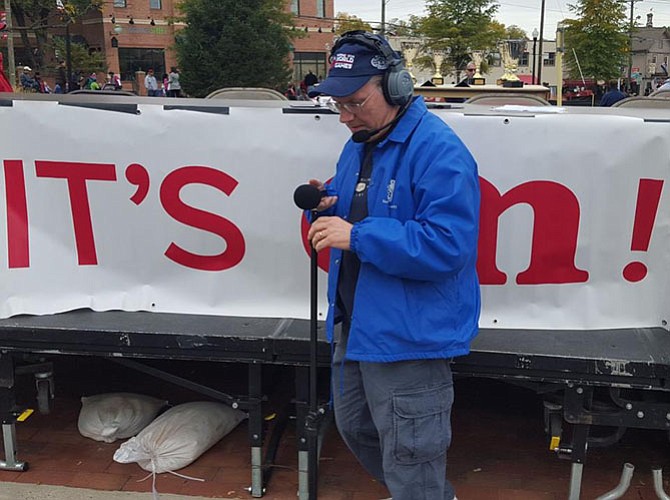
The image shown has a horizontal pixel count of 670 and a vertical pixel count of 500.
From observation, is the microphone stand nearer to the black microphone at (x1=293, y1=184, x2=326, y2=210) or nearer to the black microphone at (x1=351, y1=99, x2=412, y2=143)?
the black microphone at (x1=293, y1=184, x2=326, y2=210)

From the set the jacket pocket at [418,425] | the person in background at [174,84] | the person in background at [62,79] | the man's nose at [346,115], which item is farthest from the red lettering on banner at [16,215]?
the person in background at [174,84]

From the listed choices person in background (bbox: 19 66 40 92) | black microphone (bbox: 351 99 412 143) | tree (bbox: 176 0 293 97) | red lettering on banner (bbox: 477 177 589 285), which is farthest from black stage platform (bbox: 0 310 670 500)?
tree (bbox: 176 0 293 97)

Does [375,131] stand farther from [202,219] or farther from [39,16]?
[39,16]

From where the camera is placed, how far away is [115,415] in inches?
154

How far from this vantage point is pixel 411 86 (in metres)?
2.36

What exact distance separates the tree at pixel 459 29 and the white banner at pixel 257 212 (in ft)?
134

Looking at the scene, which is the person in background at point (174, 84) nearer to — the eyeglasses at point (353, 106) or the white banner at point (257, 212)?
the white banner at point (257, 212)

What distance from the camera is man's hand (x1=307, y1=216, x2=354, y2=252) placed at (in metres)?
2.22

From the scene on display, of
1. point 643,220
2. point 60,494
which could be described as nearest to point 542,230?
point 643,220

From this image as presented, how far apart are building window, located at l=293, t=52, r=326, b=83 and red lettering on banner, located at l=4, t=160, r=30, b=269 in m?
48.2

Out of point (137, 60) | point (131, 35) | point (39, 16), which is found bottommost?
point (137, 60)

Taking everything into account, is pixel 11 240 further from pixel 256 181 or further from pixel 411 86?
pixel 411 86


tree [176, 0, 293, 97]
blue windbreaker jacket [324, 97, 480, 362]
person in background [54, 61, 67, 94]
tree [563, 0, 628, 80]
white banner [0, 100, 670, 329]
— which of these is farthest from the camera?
tree [563, 0, 628, 80]

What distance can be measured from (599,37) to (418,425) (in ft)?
146
